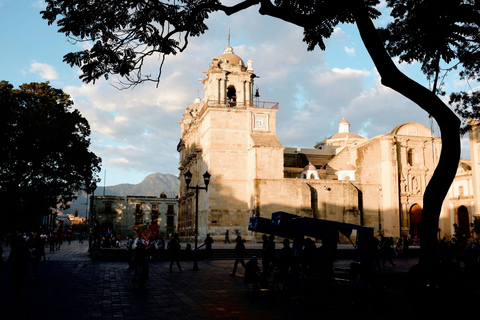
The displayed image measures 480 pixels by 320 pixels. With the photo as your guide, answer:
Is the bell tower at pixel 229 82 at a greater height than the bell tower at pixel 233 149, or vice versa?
the bell tower at pixel 229 82

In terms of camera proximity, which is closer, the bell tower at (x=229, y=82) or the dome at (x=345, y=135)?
the bell tower at (x=229, y=82)

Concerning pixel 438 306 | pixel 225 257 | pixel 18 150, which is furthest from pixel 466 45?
pixel 18 150

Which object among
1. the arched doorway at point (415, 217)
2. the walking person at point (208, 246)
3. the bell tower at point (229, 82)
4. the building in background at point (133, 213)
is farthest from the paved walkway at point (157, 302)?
the building in background at point (133, 213)

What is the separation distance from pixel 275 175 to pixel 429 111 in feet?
102

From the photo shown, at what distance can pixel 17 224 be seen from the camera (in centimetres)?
3028

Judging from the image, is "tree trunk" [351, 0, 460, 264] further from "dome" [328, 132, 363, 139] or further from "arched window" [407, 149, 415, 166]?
"dome" [328, 132, 363, 139]

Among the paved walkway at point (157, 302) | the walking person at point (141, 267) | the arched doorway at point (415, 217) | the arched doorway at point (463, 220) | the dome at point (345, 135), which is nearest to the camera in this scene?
the paved walkway at point (157, 302)

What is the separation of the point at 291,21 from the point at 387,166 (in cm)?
3803

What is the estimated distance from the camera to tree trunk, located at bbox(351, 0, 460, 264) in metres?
7.30

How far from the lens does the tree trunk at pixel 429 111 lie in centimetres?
730

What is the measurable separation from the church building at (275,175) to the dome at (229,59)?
0.35ft

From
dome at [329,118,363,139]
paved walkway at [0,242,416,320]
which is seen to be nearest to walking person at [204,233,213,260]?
paved walkway at [0,242,416,320]

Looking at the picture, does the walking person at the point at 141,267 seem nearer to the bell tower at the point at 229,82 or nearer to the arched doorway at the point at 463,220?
the bell tower at the point at 229,82

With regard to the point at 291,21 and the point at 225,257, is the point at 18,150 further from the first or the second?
the point at 291,21
